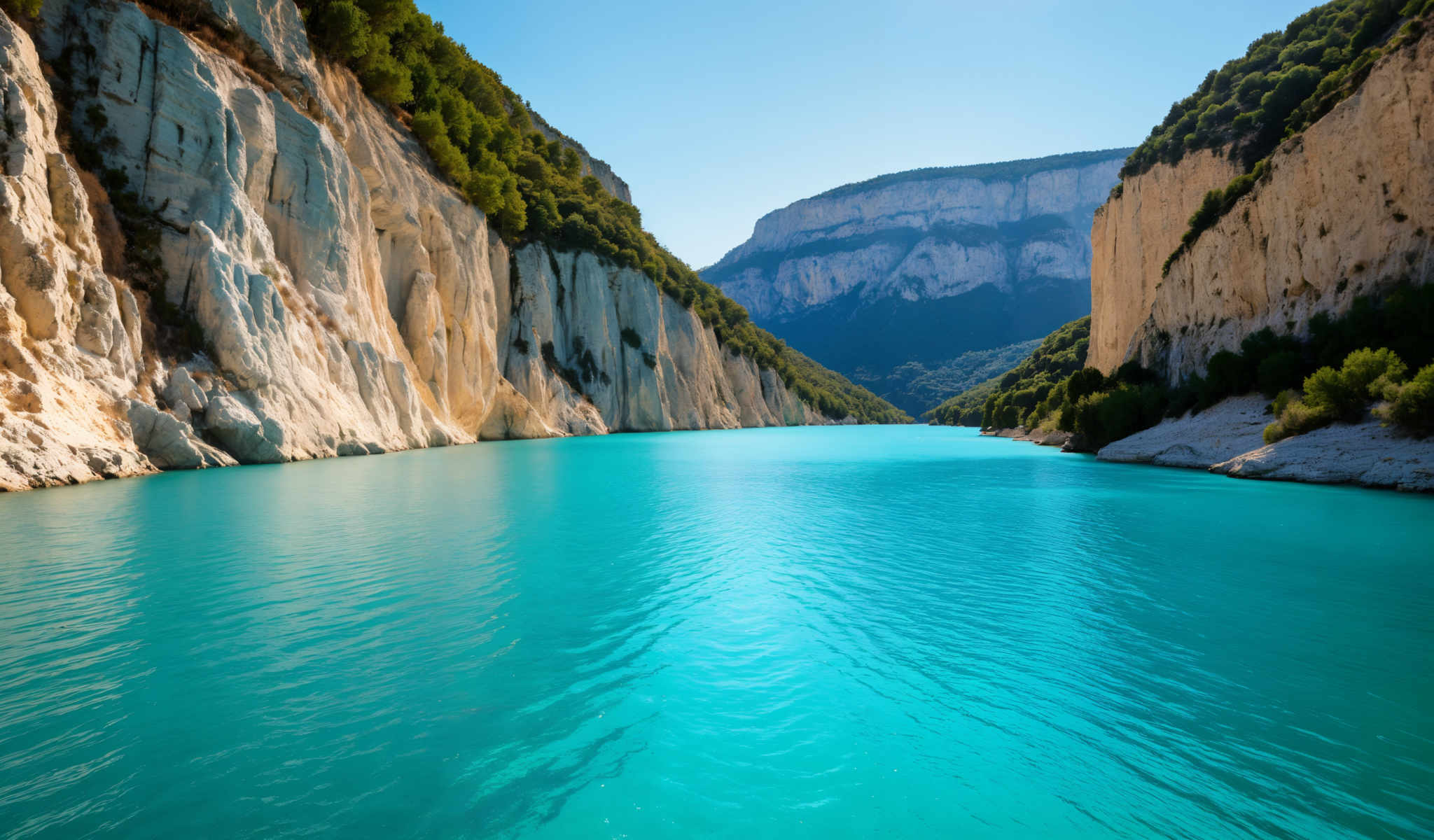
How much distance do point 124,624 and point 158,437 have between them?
1664cm

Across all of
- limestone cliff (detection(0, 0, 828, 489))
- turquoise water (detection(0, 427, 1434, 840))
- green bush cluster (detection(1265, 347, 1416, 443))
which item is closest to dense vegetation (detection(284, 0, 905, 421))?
limestone cliff (detection(0, 0, 828, 489))

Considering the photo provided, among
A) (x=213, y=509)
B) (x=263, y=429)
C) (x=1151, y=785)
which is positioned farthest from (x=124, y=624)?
(x=263, y=429)

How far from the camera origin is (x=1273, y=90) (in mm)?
35562

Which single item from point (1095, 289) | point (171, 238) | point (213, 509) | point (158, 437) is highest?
point (1095, 289)

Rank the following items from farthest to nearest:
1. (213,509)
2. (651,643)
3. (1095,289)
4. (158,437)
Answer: (1095,289)
(158,437)
(213,509)
(651,643)

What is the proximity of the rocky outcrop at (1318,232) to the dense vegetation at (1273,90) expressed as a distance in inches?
49.5

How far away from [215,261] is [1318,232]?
39254 mm

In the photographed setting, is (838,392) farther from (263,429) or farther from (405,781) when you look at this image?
(405,781)

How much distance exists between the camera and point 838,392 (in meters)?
135

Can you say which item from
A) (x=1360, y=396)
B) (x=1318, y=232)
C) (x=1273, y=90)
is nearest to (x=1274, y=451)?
(x=1360, y=396)

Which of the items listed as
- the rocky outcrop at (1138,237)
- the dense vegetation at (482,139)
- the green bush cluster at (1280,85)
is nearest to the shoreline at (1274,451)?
the green bush cluster at (1280,85)

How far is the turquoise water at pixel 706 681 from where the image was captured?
368cm

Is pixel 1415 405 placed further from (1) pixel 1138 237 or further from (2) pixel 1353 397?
(1) pixel 1138 237

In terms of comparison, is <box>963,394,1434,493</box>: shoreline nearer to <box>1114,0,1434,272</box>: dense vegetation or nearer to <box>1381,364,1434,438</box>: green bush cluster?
<box>1381,364,1434,438</box>: green bush cluster
